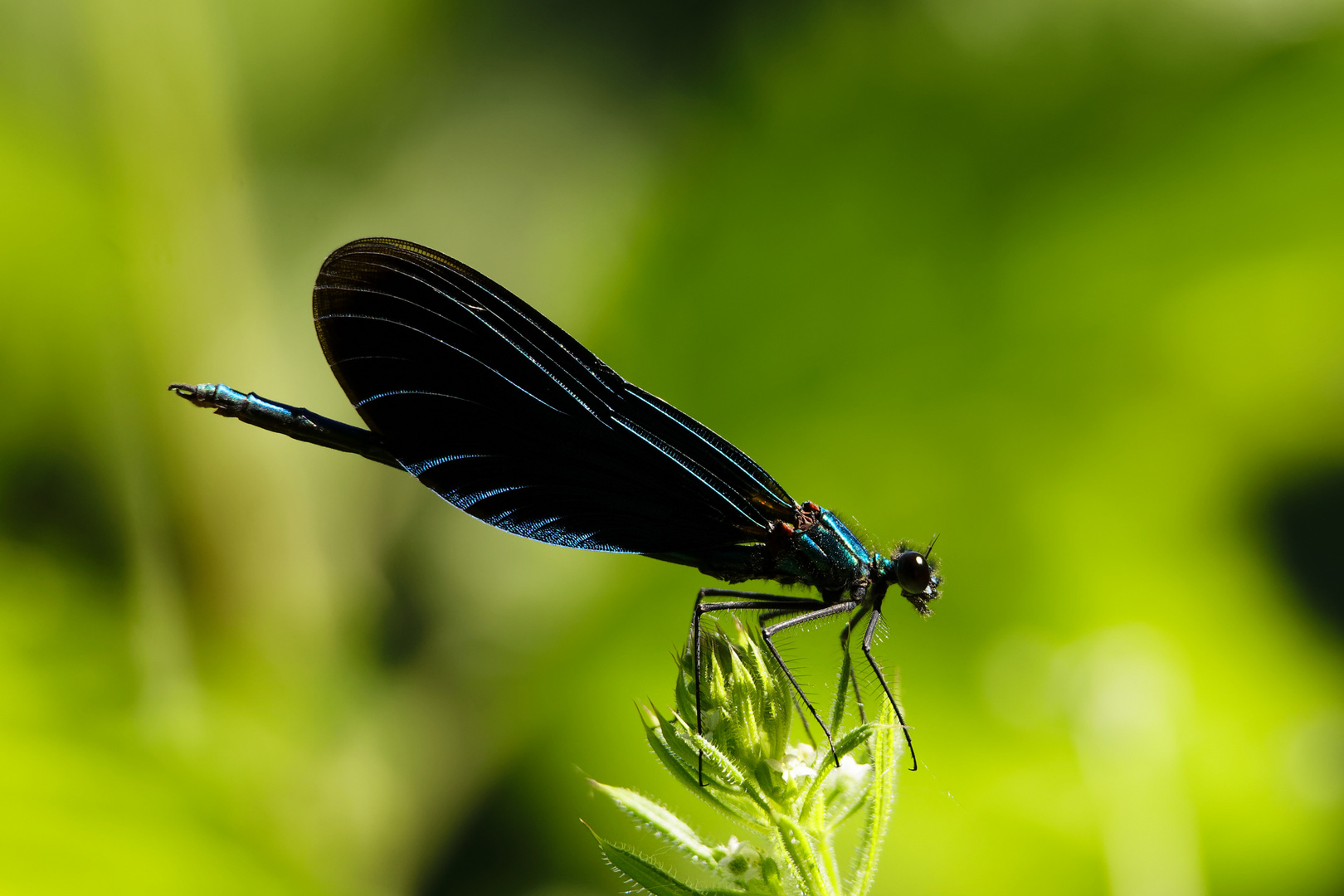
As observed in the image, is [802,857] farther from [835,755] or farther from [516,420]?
[516,420]

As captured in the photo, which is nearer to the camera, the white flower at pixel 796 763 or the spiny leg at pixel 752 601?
the white flower at pixel 796 763

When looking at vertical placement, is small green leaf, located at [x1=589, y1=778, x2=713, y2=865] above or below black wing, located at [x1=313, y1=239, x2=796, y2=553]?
below

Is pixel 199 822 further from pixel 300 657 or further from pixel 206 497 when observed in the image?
pixel 206 497

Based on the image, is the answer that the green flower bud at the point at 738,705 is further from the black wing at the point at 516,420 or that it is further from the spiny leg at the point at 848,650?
the black wing at the point at 516,420

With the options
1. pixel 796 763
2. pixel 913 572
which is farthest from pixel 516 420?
pixel 796 763

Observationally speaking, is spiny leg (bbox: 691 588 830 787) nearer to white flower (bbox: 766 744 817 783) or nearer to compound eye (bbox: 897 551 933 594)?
compound eye (bbox: 897 551 933 594)

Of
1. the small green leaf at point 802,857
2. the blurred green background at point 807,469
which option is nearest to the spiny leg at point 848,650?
the small green leaf at point 802,857

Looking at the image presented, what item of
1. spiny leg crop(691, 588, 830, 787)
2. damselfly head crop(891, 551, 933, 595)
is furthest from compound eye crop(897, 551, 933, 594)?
spiny leg crop(691, 588, 830, 787)
